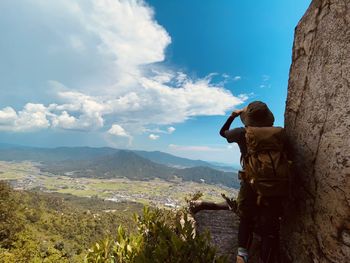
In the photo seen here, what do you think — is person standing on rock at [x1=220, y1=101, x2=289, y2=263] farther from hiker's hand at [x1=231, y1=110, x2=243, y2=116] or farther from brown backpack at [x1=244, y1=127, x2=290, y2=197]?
hiker's hand at [x1=231, y1=110, x2=243, y2=116]

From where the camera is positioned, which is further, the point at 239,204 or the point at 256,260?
the point at 256,260

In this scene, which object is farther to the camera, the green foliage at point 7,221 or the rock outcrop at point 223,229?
the green foliage at point 7,221

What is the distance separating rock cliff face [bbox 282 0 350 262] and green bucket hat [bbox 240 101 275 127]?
686 millimetres

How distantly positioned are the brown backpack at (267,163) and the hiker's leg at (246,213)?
355 millimetres

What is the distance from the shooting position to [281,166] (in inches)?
172

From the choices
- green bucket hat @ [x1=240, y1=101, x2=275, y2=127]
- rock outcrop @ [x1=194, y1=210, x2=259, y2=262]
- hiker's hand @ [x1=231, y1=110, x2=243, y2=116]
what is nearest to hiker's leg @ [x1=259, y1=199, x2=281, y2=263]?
rock outcrop @ [x1=194, y1=210, x2=259, y2=262]

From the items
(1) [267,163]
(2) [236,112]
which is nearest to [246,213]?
(1) [267,163]

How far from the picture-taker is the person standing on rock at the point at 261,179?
4.34m

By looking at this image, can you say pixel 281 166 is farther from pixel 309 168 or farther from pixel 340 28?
pixel 340 28

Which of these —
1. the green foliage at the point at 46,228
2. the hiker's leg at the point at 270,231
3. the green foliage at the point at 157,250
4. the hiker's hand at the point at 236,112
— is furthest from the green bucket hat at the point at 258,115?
the green foliage at the point at 46,228

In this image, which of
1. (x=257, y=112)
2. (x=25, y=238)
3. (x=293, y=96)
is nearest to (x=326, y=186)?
(x=257, y=112)

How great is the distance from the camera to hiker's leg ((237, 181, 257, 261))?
490 cm

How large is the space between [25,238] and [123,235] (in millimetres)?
51432

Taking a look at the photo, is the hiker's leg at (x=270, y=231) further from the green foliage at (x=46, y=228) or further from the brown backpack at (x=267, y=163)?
the green foliage at (x=46, y=228)
